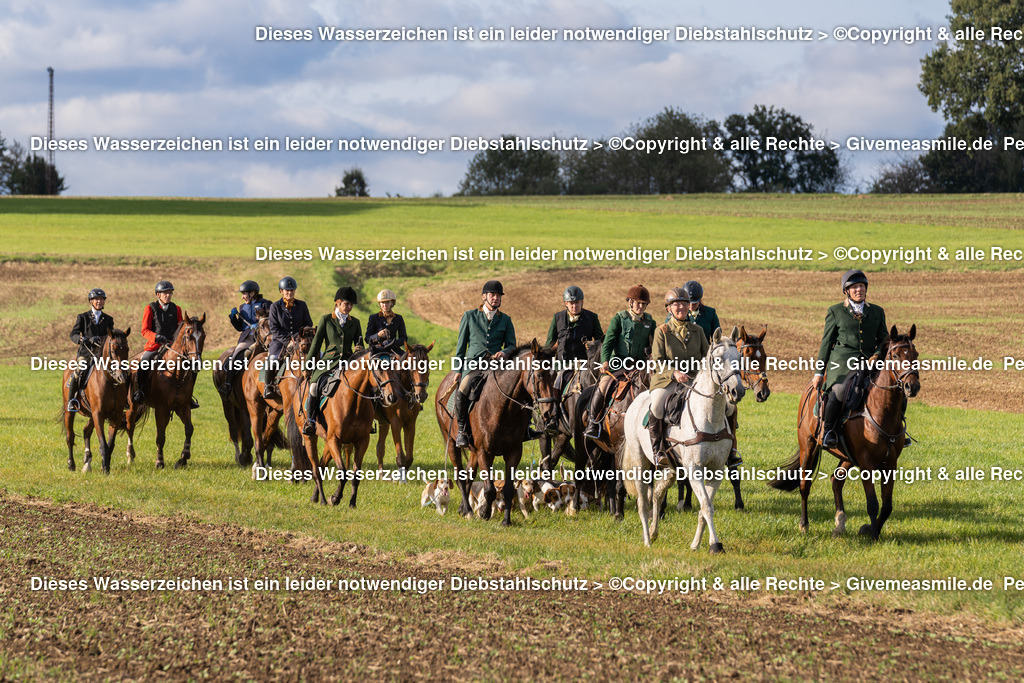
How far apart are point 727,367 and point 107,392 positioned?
1189cm

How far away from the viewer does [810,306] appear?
3669 centimetres

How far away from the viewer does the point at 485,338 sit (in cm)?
1328

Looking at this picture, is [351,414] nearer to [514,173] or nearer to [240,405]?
[240,405]

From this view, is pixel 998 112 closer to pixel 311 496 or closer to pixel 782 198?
pixel 782 198

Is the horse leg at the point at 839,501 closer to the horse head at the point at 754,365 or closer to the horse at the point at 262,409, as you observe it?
the horse head at the point at 754,365

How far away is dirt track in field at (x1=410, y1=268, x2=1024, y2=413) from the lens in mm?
27625

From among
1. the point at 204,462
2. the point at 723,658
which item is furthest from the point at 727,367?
the point at 204,462

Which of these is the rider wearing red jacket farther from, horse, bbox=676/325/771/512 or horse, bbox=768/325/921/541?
horse, bbox=768/325/921/541

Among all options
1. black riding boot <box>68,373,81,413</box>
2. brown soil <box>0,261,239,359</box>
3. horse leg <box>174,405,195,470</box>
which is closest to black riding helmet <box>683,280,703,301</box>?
horse leg <box>174,405,195,470</box>

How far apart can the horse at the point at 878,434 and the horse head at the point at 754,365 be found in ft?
4.22

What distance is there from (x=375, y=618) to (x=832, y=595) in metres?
4.46

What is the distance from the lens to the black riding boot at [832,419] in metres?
12.0

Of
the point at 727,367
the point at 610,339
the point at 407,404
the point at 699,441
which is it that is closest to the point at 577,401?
the point at 610,339

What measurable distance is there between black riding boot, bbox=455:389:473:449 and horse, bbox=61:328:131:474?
6982 mm
